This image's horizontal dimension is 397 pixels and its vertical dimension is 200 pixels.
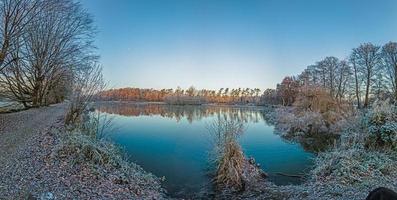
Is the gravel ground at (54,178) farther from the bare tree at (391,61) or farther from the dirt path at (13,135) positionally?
the bare tree at (391,61)

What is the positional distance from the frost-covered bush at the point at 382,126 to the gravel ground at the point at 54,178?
9.35m

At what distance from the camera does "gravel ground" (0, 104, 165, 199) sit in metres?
8.22

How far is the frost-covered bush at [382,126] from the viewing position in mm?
13573

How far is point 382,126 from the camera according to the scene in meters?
13.9

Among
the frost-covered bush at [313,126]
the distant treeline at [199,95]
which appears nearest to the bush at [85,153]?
the frost-covered bush at [313,126]

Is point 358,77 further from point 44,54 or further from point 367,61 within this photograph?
point 44,54

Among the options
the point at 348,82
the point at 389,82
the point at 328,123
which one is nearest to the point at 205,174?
the point at 328,123

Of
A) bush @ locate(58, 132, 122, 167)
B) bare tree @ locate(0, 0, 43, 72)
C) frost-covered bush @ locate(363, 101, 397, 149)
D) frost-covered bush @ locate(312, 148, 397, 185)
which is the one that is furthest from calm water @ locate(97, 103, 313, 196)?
bare tree @ locate(0, 0, 43, 72)

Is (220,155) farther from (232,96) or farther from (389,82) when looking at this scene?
(232,96)

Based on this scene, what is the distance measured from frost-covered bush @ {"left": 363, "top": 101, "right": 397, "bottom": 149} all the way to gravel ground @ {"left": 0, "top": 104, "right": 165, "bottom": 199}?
935 centimetres

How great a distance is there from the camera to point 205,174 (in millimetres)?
13633

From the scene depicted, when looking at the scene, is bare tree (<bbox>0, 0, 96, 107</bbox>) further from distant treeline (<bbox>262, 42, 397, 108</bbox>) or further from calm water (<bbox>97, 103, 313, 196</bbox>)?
distant treeline (<bbox>262, 42, 397, 108</bbox>)

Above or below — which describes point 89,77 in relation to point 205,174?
above

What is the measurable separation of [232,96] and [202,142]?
355ft
